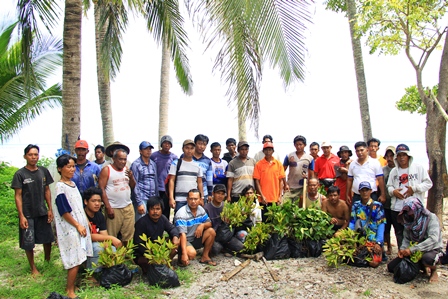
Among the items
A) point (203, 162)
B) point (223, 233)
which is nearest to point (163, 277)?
point (223, 233)

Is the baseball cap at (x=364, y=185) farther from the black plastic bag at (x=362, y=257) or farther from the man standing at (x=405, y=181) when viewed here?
the black plastic bag at (x=362, y=257)

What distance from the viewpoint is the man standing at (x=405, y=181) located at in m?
5.74

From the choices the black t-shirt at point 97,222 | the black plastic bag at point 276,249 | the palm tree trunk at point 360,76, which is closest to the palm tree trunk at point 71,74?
the black t-shirt at point 97,222

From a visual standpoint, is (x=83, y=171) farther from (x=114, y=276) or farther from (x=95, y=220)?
(x=114, y=276)

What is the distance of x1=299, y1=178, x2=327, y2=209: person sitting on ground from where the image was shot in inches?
259

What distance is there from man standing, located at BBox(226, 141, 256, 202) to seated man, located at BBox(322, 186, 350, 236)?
1.35 m

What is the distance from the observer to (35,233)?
5.52 m

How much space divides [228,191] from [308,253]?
1.69m

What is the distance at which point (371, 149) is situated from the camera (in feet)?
22.4

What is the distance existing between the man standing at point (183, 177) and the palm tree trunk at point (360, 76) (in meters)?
5.14

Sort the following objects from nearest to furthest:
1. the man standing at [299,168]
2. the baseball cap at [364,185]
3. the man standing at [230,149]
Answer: the baseball cap at [364,185], the man standing at [299,168], the man standing at [230,149]

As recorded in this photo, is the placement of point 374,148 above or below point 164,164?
above

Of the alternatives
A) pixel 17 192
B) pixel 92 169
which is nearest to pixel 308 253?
pixel 92 169

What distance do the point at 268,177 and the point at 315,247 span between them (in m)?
1.39
